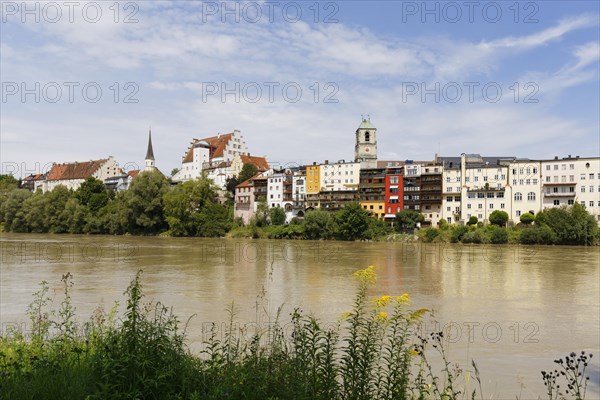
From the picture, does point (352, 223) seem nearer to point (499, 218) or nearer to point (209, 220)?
point (499, 218)

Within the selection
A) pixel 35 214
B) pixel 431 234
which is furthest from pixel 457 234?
pixel 35 214

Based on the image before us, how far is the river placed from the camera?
1236cm

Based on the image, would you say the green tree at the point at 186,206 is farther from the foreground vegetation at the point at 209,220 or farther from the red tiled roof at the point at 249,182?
the red tiled roof at the point at 249,182

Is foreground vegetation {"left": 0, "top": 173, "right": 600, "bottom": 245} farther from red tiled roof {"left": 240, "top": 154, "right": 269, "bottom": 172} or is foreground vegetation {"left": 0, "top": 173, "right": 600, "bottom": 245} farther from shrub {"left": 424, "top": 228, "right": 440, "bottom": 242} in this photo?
red tiled roof {"left": 240, "top": 154, "right": 269, "bottom": 172}

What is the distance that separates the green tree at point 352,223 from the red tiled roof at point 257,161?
135ft

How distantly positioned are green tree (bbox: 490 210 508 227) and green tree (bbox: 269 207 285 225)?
33.9 meters

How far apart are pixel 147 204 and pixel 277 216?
21829mm

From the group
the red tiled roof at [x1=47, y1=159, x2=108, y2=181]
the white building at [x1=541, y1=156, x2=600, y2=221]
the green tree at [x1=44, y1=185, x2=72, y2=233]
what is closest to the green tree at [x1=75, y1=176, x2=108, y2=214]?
the green tree at [x1=44, y1=185, x2=72, y2=233]

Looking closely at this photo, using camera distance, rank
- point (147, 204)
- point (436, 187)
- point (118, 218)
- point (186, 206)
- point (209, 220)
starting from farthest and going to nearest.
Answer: point (118, 218), point (147, 204), point (209, 220), point (186, 206), point (436, 187)

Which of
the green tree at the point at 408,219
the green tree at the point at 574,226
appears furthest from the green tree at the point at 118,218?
the green tree at the point at 574,226

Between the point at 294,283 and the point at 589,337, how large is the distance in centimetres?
1315

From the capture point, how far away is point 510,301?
68.5 ft

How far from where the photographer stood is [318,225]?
7944 cm

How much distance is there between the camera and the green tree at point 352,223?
77188 millimetres
